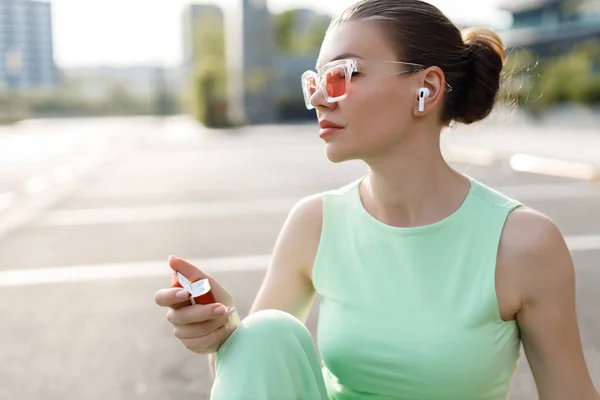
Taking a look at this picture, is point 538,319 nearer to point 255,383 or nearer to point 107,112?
point 255,383

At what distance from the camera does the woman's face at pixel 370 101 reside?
162cm

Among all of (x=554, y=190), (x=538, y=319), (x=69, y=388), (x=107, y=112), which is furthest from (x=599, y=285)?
(x=107, y=112)

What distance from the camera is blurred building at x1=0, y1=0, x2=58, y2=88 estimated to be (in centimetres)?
4034

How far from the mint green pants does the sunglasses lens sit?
510 millimetres

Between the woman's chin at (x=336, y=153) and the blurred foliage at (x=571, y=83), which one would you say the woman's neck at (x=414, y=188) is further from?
the blurred foliage at (x=571, y=83)

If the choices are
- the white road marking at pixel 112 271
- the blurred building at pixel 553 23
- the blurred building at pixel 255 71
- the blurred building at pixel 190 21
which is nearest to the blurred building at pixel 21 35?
the blurred building at pixel 255 71

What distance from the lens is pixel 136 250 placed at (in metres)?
6.64

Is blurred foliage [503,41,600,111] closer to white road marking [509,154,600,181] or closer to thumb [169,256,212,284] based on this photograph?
white road marking [509,154,600,181]

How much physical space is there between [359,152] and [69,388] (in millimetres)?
2361

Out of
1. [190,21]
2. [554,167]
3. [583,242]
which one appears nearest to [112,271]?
[583,242]

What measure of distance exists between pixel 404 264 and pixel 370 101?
0.36 metres

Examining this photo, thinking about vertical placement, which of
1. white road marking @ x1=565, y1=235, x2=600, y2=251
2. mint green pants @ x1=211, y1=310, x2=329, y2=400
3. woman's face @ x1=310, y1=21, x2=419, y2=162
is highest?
woman's face @ x1=310, y1=21, x2=419, y2=162

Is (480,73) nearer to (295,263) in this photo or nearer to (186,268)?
(295,263)

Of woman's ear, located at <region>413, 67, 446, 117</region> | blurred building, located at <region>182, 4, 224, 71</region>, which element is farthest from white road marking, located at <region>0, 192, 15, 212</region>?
blurred building, located at <region>182, 4, 224, 71</region>
